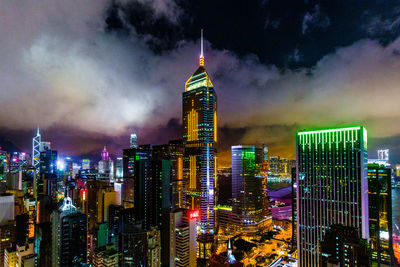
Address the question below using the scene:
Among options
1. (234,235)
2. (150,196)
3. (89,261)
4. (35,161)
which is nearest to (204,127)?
(150,196)

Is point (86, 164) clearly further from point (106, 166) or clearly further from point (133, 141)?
point (133, 141)

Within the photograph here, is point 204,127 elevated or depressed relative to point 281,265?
elevated

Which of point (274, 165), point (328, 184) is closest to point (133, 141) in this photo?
point (274, 165)

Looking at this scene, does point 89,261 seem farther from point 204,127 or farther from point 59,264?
point 204,127

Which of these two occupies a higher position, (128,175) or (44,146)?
(44,146)

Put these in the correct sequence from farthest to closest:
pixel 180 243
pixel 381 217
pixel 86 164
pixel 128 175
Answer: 1. pixel 86 164
2. pixel 128 175
3. pixel 180 243
4. pixel 381 217

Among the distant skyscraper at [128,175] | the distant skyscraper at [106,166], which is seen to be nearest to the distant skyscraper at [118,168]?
the distant skyscraper at [106,166]
